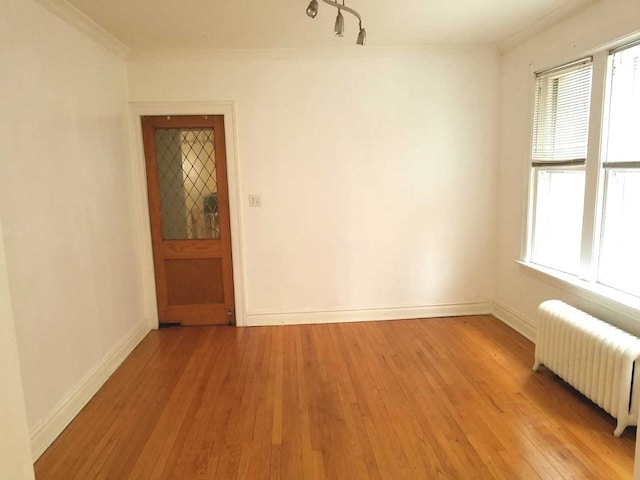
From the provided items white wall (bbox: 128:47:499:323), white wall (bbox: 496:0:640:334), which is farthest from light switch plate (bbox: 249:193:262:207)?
white wall (bbox: 496:0:640:334)

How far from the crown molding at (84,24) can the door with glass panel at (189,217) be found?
0.63 m

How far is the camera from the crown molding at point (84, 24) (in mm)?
2520

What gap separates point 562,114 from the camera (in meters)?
3.08

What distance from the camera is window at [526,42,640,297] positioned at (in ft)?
8.39

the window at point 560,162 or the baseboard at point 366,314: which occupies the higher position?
the window at point 560,162

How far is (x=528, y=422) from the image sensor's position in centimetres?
241

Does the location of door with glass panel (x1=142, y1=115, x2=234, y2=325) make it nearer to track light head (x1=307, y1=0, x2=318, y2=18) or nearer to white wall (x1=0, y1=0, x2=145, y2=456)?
white wall (x1=0, y1=0, x2=145, y2=456)

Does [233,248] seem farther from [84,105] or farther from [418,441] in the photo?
[418,441]

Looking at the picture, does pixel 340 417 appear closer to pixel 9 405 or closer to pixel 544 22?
pixel 9 405

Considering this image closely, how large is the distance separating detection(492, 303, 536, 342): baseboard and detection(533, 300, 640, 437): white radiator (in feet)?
1.93

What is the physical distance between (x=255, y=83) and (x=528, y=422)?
3.42m

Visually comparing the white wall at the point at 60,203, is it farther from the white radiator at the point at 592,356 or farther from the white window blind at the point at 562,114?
the white window blind at the point at 562,114

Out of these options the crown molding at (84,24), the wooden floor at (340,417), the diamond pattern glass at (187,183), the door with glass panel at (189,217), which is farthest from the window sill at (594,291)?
the crown molding at (84,24)

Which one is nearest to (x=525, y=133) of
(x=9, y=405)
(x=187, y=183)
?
(x=187, y=183)
